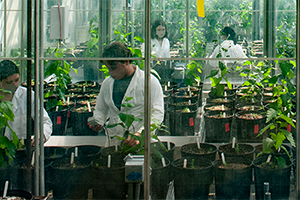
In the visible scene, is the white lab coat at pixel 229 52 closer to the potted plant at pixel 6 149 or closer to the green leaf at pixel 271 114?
the green leaf at pixel 271 114

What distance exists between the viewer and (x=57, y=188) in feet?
9.60

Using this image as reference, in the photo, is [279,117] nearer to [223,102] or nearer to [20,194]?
[223,102]

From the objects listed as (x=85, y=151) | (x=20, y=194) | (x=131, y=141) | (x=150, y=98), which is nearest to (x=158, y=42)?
(x=150, y=98)

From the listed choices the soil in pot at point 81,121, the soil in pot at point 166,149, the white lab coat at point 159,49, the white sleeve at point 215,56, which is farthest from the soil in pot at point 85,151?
the white sleeve at point 215,56

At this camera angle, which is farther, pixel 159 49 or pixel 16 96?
pixel 16 96

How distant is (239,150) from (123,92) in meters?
1.02

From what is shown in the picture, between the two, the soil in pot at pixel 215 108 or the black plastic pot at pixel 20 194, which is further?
the soil in pot at pixel 215 108

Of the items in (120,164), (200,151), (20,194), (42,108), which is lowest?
(20,194)

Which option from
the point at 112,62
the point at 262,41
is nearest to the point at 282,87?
the point at 262,41

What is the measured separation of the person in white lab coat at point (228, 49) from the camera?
284 centimetres

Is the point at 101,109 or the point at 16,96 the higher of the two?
the point at 16,96

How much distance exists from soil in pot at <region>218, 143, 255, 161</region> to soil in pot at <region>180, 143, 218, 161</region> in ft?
0.20

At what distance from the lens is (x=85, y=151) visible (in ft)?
9.64

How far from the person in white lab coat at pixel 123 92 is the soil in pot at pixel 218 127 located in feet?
1.25
